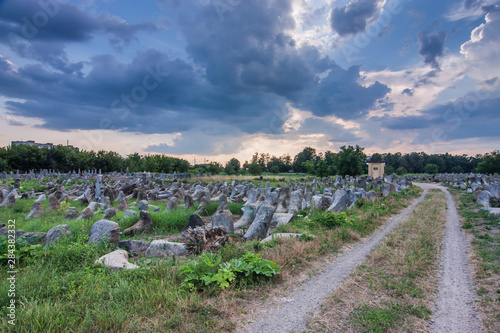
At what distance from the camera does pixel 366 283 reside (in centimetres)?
465

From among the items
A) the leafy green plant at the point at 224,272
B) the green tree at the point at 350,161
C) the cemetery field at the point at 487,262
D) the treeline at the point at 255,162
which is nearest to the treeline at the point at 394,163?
the treeline at the point at 255,162

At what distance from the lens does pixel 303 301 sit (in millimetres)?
4023

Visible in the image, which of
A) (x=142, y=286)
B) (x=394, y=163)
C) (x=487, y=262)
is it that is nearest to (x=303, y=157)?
(x=394, y=163)

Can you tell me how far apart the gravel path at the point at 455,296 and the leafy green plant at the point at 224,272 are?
246cm

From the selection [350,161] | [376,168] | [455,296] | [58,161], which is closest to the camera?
[455,296]

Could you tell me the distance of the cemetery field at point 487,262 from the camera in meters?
3.76

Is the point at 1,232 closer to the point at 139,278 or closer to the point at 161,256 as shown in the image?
the point at 161,256

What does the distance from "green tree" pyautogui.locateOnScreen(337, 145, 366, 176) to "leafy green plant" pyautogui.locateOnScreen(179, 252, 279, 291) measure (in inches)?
1443

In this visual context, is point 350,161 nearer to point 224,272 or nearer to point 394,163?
point 224,272

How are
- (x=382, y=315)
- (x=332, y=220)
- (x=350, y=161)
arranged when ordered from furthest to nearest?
1. (x=350, y=161)
2. (x=332, y=220)
3. (x=382, y=315)

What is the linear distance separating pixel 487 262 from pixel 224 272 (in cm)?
578

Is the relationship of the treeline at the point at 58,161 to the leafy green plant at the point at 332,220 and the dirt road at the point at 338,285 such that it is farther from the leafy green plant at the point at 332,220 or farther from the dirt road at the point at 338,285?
the dirt road at the point at 338,285

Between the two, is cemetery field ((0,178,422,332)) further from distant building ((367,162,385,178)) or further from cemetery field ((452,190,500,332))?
distant building ((367,162,385,178))

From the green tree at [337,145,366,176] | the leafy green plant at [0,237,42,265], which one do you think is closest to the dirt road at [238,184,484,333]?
the leafy green plant at [0,237,42,265]
